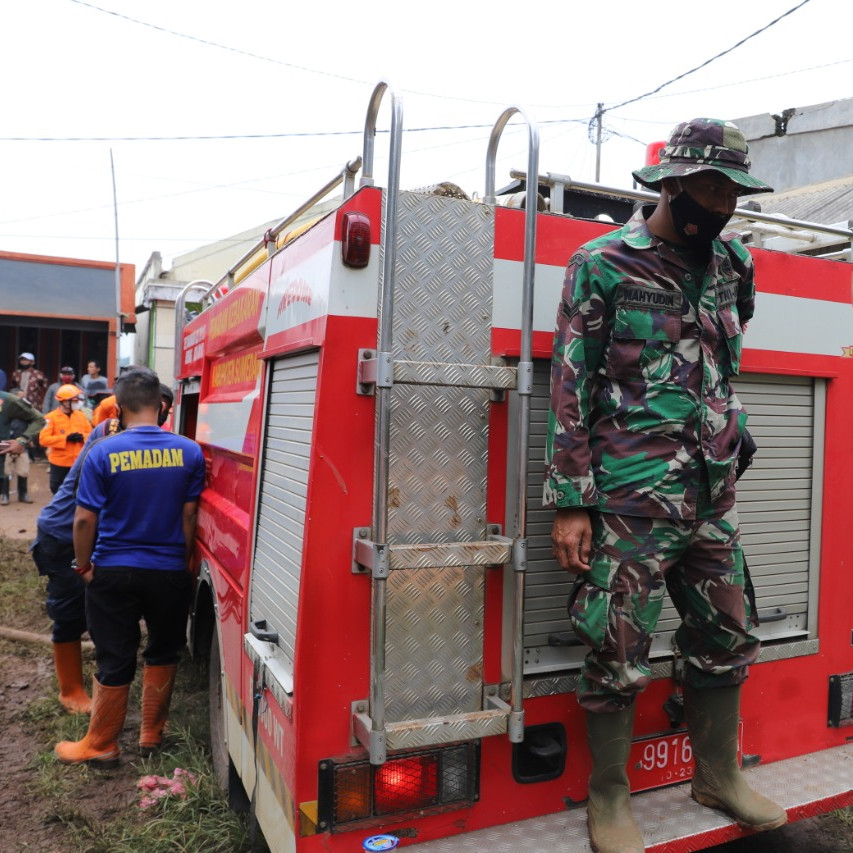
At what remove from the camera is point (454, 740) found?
214cm

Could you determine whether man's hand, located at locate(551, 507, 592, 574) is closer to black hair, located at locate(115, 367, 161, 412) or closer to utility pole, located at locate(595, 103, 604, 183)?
black hair, located at locate(115, 367, 161, 412)

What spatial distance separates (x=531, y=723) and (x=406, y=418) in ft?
3.29

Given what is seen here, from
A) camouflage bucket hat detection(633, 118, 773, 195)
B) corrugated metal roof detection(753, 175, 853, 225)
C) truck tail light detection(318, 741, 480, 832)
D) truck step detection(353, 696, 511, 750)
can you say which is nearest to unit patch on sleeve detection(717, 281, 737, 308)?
camouflage bucket hat detection(633, 118, 773, 195)

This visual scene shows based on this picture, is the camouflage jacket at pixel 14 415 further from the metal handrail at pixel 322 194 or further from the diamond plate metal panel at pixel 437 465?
the diamond plate metal panel at pixel 437 465

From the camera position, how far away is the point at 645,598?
223 cm

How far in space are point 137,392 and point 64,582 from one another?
1234 mm

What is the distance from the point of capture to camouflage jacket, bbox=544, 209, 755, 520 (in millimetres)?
2199

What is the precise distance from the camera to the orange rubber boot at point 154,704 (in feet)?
12.6

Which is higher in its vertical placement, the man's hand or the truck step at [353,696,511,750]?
the man's hand

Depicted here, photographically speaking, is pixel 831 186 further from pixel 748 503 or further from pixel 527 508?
pixel 527 508

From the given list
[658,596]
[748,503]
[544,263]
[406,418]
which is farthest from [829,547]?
[406,418]

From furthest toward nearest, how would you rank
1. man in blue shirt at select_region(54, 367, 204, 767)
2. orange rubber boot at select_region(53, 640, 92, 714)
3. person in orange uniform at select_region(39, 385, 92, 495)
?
person in orange uniform at select_region(39, 385, 92, 495), orange rubber boot at select_region(53, 640, 92, 714), man in blue shirt at select_region(54, 367, 204, 767)

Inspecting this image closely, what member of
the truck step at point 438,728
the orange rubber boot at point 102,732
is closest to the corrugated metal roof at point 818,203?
the truck step at point 438,728

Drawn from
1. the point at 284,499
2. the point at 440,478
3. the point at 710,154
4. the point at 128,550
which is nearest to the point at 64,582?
the point at 128,550
